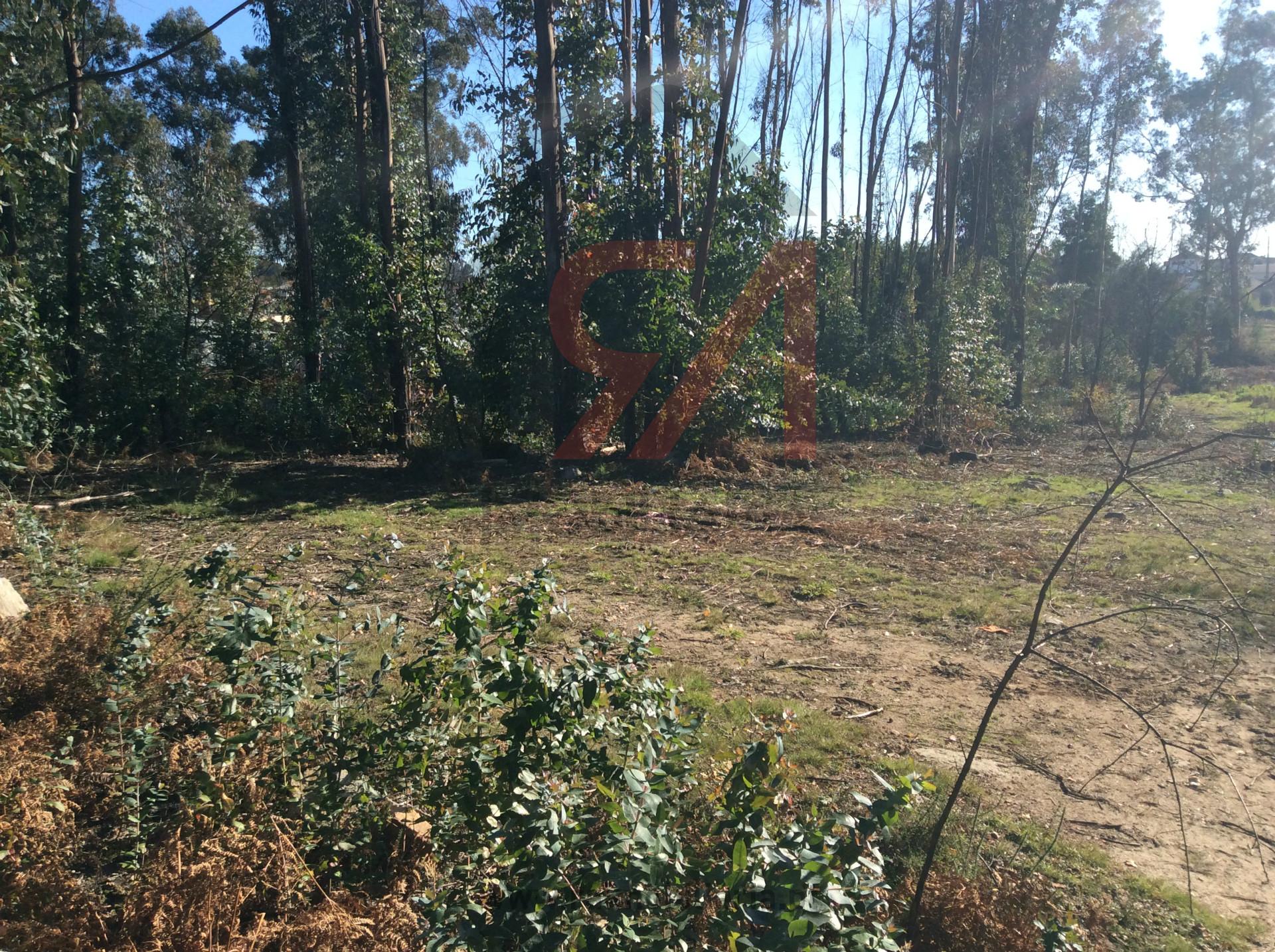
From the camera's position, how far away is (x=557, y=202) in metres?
13.0

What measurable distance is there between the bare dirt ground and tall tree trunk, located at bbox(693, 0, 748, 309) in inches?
121

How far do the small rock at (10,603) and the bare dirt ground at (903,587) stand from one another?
94cm

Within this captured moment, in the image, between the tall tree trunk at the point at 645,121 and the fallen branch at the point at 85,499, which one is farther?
the tall tree trunk at the point at 645,121

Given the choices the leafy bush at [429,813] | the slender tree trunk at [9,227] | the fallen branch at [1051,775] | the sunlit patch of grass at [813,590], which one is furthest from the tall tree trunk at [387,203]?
the fallen branch at [1051,775]

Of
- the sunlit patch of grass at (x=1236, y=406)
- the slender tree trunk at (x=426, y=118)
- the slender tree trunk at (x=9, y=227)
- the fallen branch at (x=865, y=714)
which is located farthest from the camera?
the slender tree trunk at (x=426, y=118)

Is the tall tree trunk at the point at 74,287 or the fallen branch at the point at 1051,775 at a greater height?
the tall tree trunk at the point at 74,287

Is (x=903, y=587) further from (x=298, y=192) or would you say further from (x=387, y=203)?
(x=298, y=192)

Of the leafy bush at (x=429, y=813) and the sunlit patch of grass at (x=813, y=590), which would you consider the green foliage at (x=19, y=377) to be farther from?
the sunlit patch of grass at (x=813, y=590)

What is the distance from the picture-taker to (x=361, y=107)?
50.0 feet

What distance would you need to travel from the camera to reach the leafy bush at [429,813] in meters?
2.28

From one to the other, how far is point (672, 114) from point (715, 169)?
5.41 ft

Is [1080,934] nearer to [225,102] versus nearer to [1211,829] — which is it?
[1211,829]

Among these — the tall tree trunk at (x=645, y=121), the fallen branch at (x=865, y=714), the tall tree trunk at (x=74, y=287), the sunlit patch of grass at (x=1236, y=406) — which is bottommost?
the fallen branch at (x=865, y=714)

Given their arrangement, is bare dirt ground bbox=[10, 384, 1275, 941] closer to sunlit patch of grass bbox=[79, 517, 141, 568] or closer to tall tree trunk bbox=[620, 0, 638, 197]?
sunlit patch of grass bbox=[79, 517, 141, 568]
